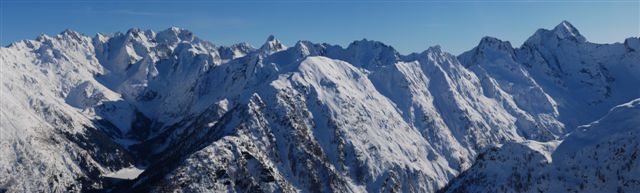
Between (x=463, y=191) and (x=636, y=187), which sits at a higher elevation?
(x=463, y=191)

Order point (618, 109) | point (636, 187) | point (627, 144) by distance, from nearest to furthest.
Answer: point (636, 187), point (627, 144), point (618, 109)

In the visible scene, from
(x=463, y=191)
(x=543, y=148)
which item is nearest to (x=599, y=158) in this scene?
(x=543, y=148)

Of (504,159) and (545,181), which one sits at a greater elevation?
(504,159)

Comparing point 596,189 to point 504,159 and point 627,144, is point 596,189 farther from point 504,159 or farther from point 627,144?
point 504,159

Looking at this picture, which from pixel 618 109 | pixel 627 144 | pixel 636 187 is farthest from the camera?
pixel 618 109

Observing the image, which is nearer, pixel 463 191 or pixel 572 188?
pixel 572 188

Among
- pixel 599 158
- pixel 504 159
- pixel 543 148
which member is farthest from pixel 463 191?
pixel 599 158

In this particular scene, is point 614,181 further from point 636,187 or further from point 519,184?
point 519,184

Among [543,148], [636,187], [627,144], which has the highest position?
[543,148]

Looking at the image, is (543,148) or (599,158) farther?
(543,148)
